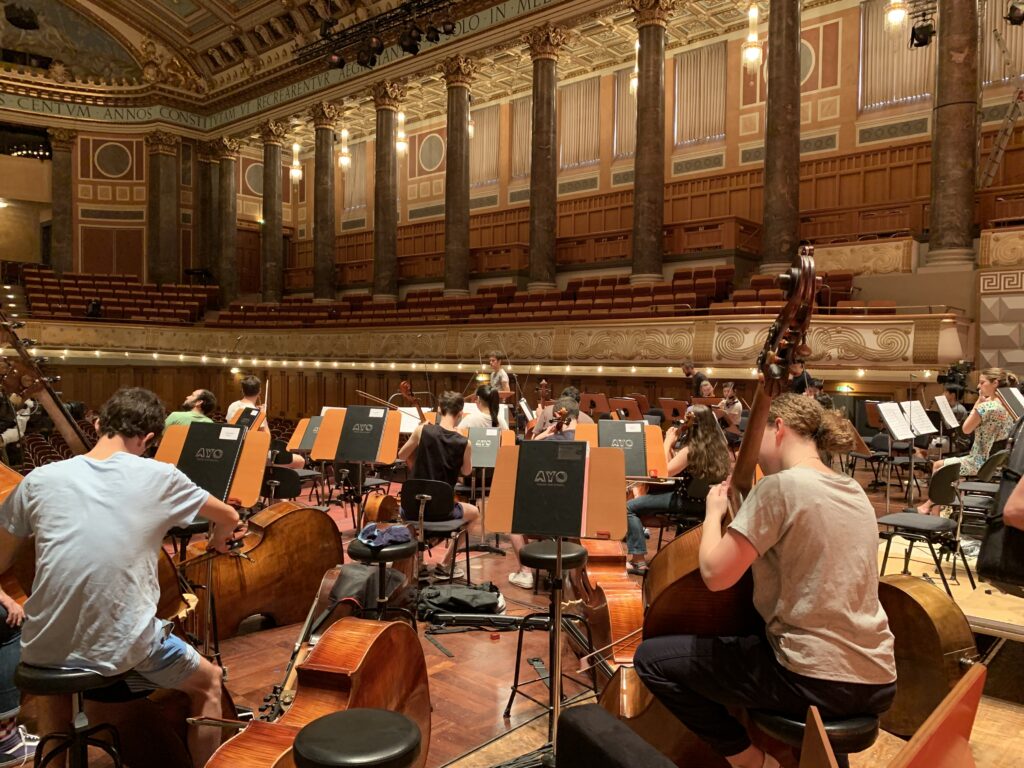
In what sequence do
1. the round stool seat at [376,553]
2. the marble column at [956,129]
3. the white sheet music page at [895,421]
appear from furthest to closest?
the marble column at [956,129], the white sheet music page at [895,421], the round stool seat at [376,553]

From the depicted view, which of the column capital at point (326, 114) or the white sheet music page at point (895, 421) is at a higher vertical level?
the column capital at point (326, 114)

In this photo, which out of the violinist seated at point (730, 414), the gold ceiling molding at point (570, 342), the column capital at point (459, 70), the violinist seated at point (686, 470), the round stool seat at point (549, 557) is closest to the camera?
the round stool seat at point (549, 557)

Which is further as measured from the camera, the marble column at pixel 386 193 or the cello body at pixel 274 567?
the marble column at pixel 386 193

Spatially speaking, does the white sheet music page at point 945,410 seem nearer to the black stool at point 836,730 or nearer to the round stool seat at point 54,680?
the black stool at point 836,730

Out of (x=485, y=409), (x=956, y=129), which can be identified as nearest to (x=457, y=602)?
(x=485, y=409)

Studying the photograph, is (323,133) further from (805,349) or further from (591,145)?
(805,349)

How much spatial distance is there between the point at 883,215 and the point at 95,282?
21562mm

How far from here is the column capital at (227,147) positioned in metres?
24.5

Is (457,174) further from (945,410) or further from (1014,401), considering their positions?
(1014,401)

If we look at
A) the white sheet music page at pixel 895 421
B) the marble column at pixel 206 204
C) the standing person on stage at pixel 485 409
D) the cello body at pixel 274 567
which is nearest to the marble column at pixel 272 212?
the marble column at pixel 206 204

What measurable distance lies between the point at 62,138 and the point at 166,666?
87.7 ft

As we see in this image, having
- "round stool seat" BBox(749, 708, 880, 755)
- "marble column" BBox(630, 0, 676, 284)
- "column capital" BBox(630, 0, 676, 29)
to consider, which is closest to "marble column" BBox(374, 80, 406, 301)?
"marble column" BBox(630, 0, 676, 284)

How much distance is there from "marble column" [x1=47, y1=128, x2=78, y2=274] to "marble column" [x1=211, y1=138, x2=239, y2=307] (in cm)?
465

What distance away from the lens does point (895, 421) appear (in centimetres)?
649
